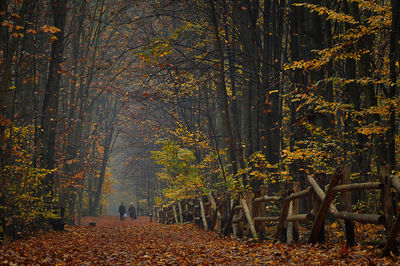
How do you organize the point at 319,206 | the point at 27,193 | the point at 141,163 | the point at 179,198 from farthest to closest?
the point at 141,163 → the point at 179,198 → the point at 27,193 → the point at 319,206

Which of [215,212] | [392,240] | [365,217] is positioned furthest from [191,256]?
[215,212]

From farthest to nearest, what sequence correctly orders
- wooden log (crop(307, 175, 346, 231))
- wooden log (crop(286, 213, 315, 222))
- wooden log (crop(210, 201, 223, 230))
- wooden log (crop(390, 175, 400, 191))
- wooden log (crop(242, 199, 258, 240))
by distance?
wooden log (crop(210, 201, 223, 230)), wooden log (crop(242, 199, 258, 240)), wooden log (crop(286, 213, 315, 222)), wooden log (crop(307, 175, 346, 231)), wooden log (crop(390, 175, 400, 191))

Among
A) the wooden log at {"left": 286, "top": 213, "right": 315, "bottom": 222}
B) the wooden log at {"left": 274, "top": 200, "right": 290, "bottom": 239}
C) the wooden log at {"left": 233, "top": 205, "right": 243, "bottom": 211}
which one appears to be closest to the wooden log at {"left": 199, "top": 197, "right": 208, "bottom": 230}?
the wooden log at {"left": 233, "top": 205, "right": 243, "bottom": 211}

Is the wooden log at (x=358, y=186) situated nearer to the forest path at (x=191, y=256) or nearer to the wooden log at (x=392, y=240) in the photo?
the wooden log at (x=392, y=240)

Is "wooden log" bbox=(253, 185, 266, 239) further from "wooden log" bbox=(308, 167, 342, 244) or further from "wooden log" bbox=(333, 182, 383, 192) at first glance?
"wooden log" bbox=(333, 182, 383, 192)

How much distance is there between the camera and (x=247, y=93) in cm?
1611

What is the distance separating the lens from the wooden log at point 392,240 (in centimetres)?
528

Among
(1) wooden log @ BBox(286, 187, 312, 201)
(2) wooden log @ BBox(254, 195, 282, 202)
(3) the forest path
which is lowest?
(3) the forest path

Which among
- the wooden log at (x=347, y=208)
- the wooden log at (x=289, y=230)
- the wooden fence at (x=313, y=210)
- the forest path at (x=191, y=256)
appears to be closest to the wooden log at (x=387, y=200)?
the wooden fence at (x=313, y=210)

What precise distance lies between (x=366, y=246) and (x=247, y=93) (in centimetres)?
1034

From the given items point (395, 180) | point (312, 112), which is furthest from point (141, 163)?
point (395, 180)

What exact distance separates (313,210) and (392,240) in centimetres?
227

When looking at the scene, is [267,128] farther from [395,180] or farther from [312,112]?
[395,180]

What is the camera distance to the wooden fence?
5559 millimetres
